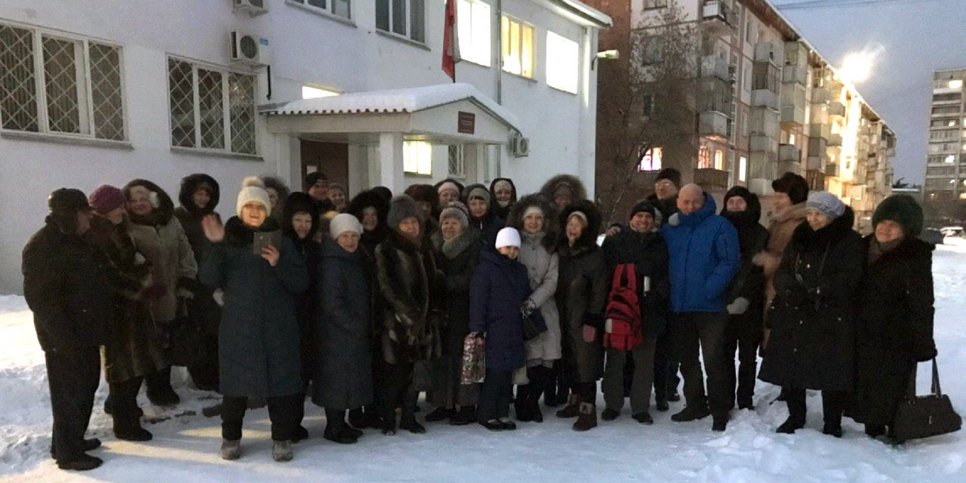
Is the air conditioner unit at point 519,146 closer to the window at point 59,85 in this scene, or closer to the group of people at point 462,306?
the window at point 59,85

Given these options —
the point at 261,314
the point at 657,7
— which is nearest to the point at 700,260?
the point at 261,314

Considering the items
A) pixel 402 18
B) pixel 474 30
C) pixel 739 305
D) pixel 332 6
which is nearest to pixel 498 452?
pixel 739 305

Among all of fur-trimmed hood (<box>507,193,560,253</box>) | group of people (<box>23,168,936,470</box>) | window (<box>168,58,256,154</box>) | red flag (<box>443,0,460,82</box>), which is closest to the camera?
group of people (<box>23,168,936,470</box>)

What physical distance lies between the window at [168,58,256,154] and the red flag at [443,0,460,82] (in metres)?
3.78

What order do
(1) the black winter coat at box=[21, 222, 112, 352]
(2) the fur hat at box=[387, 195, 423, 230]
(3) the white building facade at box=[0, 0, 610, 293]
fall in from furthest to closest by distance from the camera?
(3) the white building facade at box=[0, 0, 610, 293], (2) the fur hat at box=[387, 195, 423, 230], (1) the black winter coat at box=[21, 222, 112, 352]

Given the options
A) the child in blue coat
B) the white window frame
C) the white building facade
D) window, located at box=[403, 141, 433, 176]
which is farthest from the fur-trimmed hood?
window, located at box=[403, 141, 433, 176]

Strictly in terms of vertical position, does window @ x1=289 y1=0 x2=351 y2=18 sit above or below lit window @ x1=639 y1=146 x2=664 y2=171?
above

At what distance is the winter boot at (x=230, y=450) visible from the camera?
392cm

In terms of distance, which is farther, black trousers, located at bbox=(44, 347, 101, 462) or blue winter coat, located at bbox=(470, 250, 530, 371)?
blue winter coat, located at bbox=(470, 250, 530, 371)

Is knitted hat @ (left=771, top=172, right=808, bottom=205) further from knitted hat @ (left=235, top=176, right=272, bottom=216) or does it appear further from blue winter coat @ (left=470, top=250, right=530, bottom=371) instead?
knitted hat @ (left=235, top=176, right=272, bottom=216)

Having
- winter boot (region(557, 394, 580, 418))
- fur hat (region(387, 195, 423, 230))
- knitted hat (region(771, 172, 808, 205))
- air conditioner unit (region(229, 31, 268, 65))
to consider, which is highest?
air conditioner unit (region(229, 31, 268, 65))

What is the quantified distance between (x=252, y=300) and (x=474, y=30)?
1295 centimetres

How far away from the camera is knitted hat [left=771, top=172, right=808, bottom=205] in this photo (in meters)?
4.86

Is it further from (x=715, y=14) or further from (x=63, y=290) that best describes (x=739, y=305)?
(x=715, y=14)
